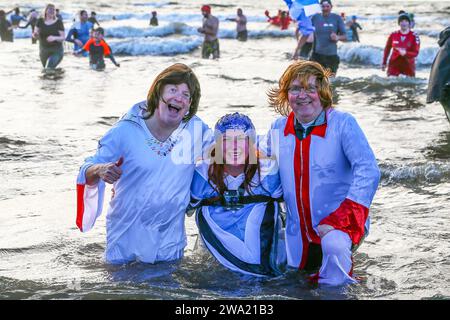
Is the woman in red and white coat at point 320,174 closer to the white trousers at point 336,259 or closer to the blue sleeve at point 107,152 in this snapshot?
the white trousers at point 336,259

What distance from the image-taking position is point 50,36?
60.7 ft

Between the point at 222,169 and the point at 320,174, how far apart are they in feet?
1.85

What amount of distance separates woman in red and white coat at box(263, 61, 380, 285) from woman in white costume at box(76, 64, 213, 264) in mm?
531

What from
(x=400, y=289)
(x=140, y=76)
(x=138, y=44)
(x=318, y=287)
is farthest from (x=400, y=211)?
(x=138, y=44)

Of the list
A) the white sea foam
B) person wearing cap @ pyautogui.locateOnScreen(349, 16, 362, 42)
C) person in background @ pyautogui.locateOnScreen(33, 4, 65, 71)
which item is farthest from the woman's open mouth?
person wearing cap @ pyautogui.locateOnScreen(349, 16, 362, 42)

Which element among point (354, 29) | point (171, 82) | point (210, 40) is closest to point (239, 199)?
point (171, 82)

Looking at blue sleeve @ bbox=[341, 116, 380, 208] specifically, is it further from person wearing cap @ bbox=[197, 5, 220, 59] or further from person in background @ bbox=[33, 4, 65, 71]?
person wearing cap @ bbox=[197, 5, 220, 59]

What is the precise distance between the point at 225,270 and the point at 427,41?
3200cm

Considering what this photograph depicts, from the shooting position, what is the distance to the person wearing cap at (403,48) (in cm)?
1545

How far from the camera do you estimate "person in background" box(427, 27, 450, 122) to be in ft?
31.8

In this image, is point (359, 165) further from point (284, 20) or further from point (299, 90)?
point (284, 20)

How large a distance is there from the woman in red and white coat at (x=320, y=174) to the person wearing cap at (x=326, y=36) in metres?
10.7
